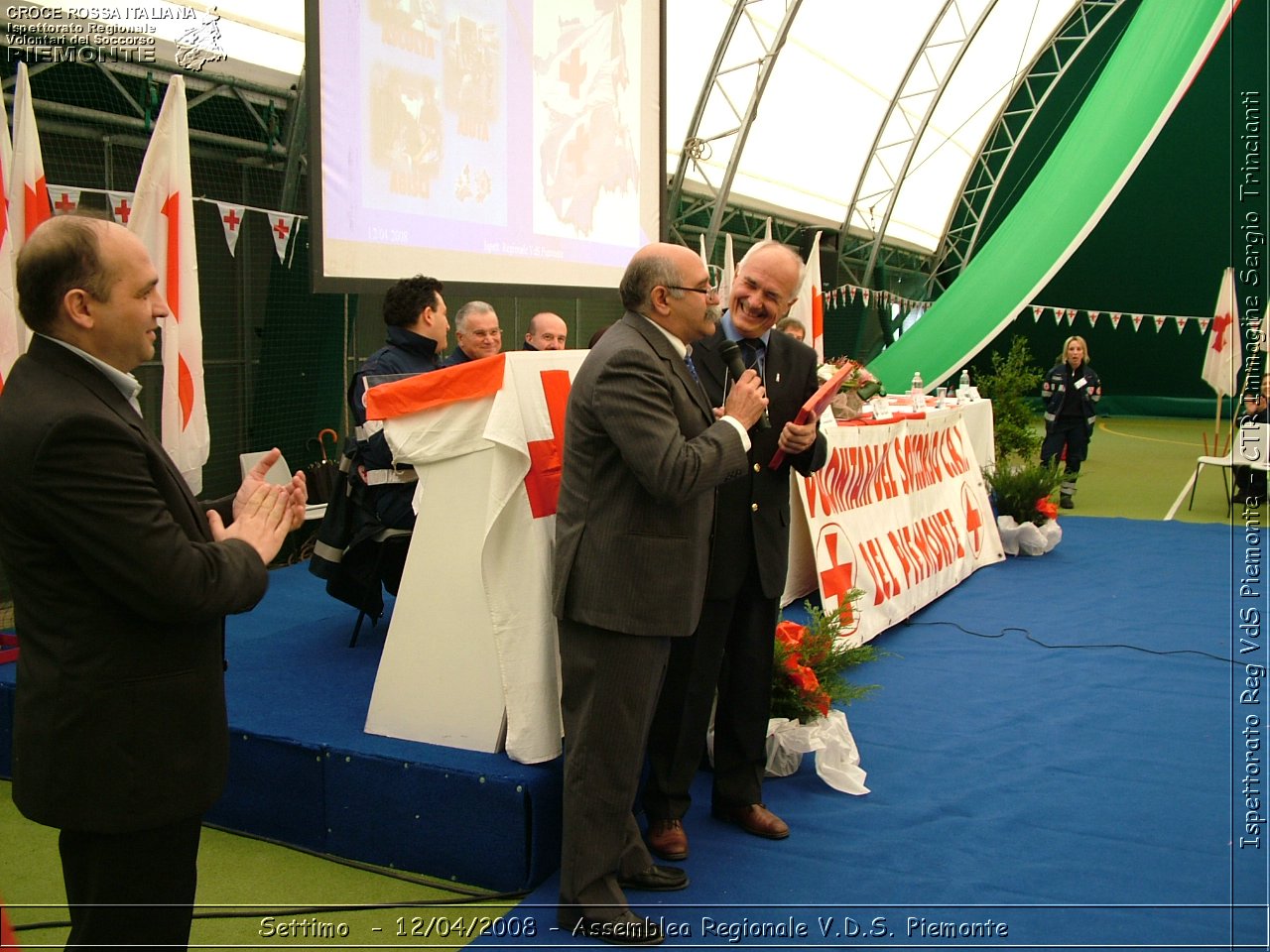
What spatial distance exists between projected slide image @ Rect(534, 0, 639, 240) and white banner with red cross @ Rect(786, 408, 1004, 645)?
5.54 feet

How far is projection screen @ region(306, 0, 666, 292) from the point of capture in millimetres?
4133

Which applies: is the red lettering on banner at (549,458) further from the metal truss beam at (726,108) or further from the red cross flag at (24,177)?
the metal truss beam at (726,108)

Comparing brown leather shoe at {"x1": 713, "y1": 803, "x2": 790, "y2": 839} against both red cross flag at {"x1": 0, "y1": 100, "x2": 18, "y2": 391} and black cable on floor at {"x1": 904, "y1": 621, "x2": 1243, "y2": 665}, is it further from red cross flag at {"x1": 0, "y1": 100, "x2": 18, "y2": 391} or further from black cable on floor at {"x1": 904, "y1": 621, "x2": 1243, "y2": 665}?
red cross flag at {"x1": 0, "y1": 100, "x2": 18, "y2": 391}

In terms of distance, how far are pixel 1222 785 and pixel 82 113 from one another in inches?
259

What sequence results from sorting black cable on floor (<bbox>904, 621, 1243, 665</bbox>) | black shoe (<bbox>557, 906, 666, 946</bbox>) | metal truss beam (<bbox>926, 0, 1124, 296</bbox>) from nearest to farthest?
black shoe (<bbox>557, 906, 666, 946</bbox>), black cable on floor (<bbox>904, 621, 1243, 665</bbox>), metal truss beam (<bbox>926, 0, 1124, 296</bbox>)

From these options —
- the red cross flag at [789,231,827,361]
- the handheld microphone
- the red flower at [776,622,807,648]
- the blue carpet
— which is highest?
the red cross flag at [789,231,827,361]

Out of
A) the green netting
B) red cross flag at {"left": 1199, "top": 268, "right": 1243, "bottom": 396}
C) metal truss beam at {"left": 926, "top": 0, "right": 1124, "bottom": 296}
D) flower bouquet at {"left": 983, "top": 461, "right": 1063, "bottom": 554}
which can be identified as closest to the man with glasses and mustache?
flower bouquet at {"left": 983, "top": 461, "right": 1063, "bottom": 554}

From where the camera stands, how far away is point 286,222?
301 inches

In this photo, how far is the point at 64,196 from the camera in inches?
226

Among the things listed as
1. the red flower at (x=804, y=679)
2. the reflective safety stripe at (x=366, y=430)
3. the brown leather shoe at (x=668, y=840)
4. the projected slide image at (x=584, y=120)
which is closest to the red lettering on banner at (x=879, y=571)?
the red flower at (x=804, y=679)

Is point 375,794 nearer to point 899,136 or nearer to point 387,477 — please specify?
point 387,477

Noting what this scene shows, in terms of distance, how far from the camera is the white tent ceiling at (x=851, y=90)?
13.5 metres

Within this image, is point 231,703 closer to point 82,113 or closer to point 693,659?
point 693,659

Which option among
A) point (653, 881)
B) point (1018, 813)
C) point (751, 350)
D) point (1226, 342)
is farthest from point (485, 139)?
point (1226, 342)
